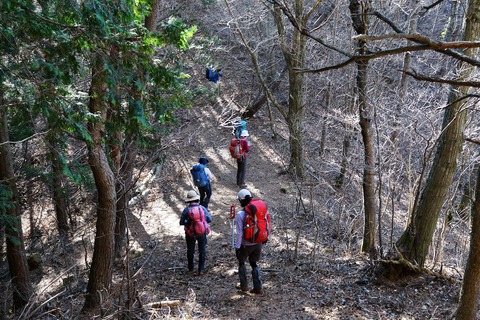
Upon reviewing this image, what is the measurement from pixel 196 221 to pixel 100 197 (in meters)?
1.99

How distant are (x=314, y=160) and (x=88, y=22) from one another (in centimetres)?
1289

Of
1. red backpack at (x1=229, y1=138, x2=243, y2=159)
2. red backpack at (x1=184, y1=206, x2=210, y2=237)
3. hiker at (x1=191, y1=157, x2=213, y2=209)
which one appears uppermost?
red backpack at (x1=229, y1=138, x2=243, y2=159)

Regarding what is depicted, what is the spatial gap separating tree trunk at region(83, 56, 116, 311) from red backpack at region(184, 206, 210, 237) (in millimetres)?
1603

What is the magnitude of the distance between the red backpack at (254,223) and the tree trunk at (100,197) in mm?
2288

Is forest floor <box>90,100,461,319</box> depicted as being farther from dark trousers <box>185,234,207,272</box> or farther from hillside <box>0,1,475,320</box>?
dark trousers <box>185,234,207,272</box>

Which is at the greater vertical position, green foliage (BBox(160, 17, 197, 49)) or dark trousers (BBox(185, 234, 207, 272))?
green foliage (BBox(160, 17, 197, 49))

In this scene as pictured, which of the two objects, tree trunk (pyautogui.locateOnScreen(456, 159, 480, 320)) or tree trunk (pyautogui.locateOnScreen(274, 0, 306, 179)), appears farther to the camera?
tree trunk (pyautogui.locateOnScreen(274, 0, 306, 179))

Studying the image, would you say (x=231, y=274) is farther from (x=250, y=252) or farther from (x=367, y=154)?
(x=367, y=154)

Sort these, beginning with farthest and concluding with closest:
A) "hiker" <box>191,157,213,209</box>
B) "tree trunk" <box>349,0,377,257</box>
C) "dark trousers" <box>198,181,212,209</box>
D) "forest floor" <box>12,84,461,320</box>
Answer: "dark trousers" <box>198,181,212,209</box> → "hiker" <box>191,157,213,209</box> → "tree trunk" <box>349,0,377,257</box> → "forest floor" <box>12,84,461,320</box>

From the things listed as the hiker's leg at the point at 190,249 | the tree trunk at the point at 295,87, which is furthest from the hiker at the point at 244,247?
the tree trunk at the point at 295,87

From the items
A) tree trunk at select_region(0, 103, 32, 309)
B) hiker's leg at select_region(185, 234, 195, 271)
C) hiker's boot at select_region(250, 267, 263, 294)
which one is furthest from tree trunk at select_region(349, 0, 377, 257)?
tree trunk at select_region(0, 103, 32, 309)

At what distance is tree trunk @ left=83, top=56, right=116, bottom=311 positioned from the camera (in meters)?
6.98

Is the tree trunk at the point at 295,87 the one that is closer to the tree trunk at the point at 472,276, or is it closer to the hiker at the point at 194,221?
the hiker at the point at 194,221

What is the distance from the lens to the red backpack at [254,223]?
23.5ft
